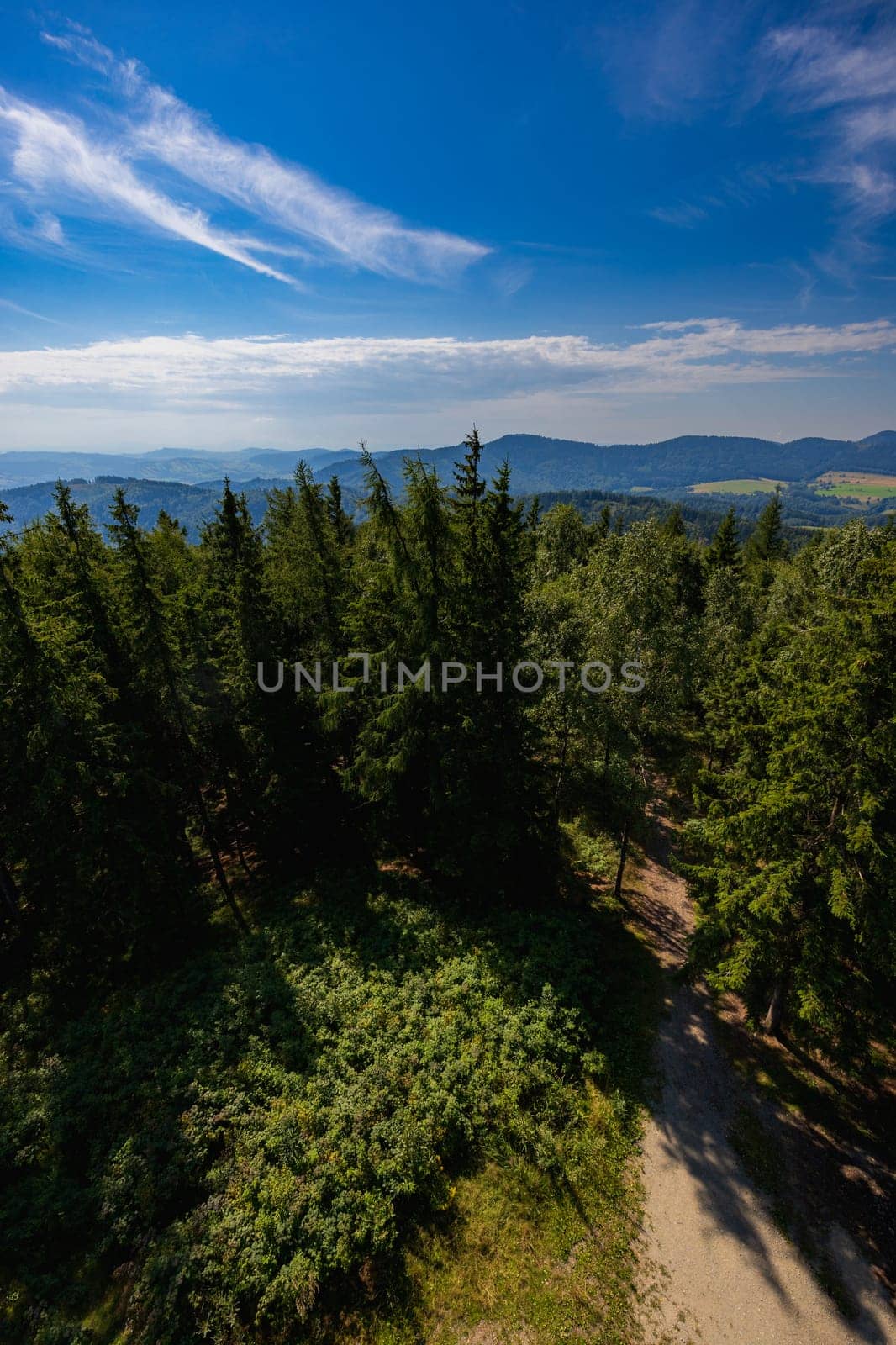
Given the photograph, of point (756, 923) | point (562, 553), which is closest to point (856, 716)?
point (756, 923)

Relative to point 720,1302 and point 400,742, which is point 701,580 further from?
point 720,1302

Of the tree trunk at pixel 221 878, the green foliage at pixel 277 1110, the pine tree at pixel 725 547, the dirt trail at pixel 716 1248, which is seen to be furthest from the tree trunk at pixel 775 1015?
the pine tree at pixel 725 547

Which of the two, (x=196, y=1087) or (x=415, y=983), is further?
(x=415, y=983)

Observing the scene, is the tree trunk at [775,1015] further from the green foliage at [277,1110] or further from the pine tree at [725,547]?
the pine tree at [725,547]

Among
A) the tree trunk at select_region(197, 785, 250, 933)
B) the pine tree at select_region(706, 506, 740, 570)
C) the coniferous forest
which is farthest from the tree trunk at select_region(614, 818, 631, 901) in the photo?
the pine tree at select_region(706, 506, 740, 570)

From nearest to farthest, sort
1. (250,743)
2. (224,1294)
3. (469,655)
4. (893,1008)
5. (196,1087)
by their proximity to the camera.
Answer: (224,1294)
(893,1008)
(196,1087)
(469,655)
(250,743)

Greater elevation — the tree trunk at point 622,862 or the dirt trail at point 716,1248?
the tree trunk at point 622,862
